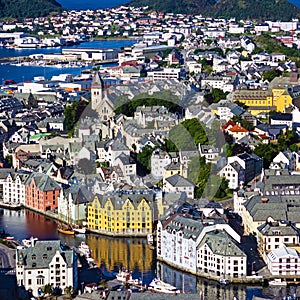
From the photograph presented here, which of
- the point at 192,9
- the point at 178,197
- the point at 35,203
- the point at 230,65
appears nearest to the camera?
the point at 178,197

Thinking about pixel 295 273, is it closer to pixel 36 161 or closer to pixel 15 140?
pixel 36 161

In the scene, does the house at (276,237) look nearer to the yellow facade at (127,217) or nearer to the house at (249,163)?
the yellow facade at (127,217)

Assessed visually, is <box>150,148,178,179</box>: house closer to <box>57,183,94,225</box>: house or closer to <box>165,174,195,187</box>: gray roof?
<box>165,174,195,187</box>: gray roof

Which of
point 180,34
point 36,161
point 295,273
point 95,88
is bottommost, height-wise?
point 295,273

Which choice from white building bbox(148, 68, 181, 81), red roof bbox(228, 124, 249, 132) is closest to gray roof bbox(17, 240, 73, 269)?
red roof bbox(228, 124, 249, 132)

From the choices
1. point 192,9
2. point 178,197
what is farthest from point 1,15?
point 178,197

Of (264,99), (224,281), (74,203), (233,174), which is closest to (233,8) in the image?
(264,99)

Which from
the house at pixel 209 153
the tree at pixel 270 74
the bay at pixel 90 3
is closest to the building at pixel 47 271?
the house at pixel 209 153
